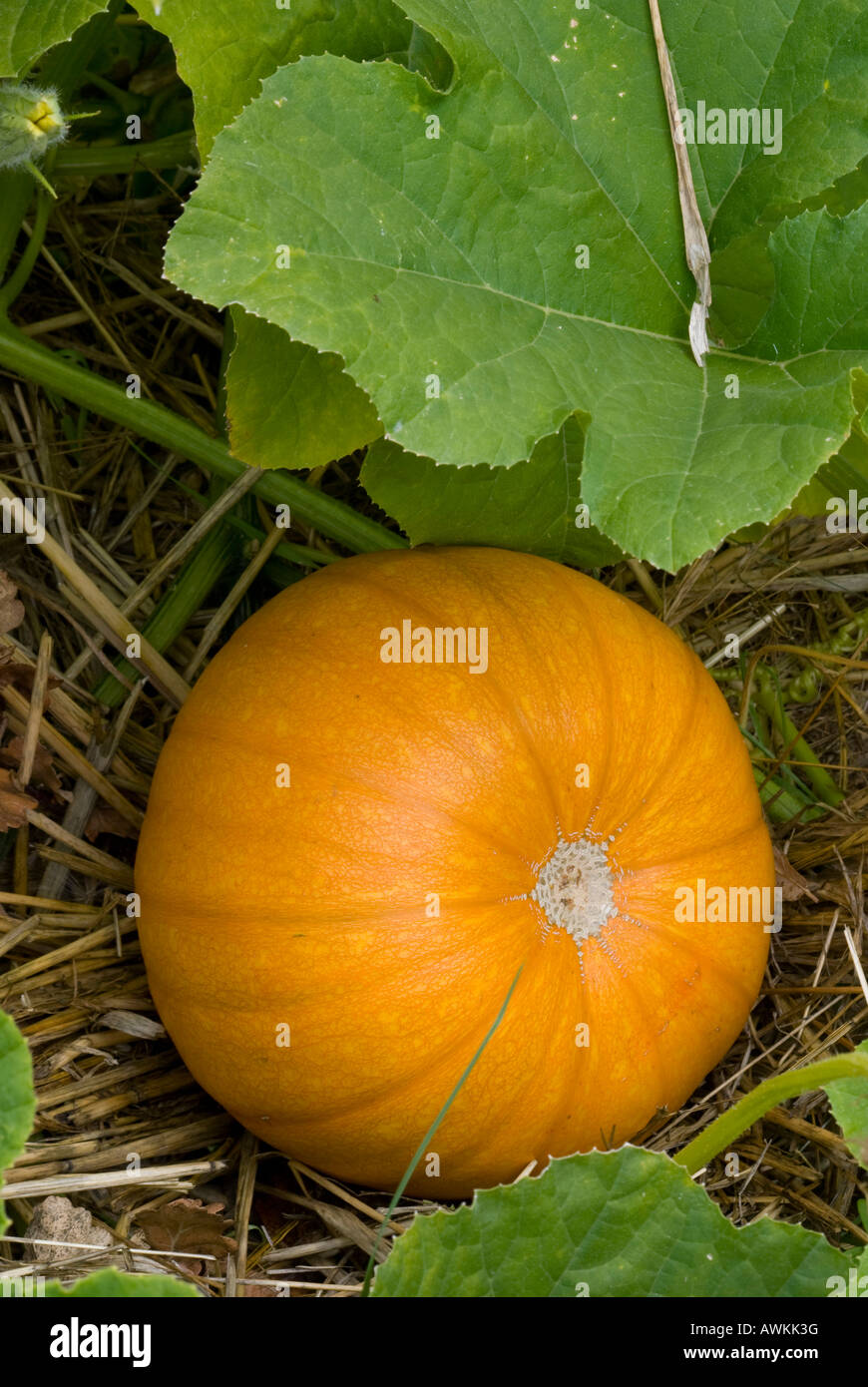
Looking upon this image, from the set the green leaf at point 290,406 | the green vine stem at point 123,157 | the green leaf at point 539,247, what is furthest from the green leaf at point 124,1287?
the green vine stem at point 123,157

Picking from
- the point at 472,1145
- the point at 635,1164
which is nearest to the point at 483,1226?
the point at 635,1164

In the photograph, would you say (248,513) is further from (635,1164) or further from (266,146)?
(635,1164)

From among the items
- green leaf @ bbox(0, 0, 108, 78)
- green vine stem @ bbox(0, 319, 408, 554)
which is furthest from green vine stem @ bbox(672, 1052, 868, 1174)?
green leaf @ bbox(0, 0, 108, 78)

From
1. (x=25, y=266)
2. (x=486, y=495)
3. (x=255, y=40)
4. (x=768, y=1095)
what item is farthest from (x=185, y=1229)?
(x=255, y=40)

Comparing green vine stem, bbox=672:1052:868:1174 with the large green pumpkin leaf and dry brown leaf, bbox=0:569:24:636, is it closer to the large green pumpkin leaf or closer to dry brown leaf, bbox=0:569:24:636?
the large green pumpkin leaf

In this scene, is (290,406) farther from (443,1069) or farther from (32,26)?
(443,1069)

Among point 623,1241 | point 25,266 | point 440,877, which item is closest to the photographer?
point 623,1241

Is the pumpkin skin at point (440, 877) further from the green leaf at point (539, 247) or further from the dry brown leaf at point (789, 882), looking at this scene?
the green leaf at point (539, 247)
